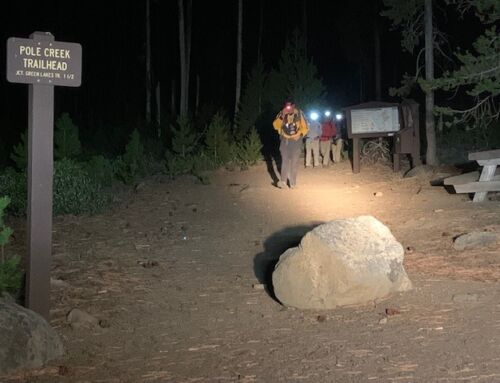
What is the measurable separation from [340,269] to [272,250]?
363 centimetres

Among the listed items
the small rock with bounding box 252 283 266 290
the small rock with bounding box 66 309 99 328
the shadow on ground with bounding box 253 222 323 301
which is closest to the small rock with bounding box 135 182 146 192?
the shadow on ground with bounding box 253 222 323 301

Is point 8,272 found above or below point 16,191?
below

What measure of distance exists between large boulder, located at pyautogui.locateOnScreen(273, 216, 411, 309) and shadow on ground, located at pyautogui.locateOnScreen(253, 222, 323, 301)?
759 millimetres

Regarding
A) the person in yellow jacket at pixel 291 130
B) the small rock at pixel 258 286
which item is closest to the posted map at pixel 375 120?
the person in yellow jacket at pixel 291 130

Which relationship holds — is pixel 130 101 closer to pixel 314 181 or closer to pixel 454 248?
pixel 314 181

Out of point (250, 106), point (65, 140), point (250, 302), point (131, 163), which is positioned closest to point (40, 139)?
point (250, 302)

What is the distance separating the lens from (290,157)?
16344 millimetres

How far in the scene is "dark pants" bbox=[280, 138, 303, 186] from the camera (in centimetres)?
1606

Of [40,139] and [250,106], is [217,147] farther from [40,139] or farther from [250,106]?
[40,139]

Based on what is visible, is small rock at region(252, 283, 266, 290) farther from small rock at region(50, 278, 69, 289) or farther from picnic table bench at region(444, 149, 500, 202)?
picnic table bench at region(444, 149, 500, 202)

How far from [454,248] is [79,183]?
754 cm

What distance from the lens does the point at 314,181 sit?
17797 millimetres

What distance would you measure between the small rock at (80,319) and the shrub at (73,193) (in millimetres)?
6078

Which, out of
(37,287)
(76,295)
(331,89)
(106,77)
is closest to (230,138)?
(76,295)
